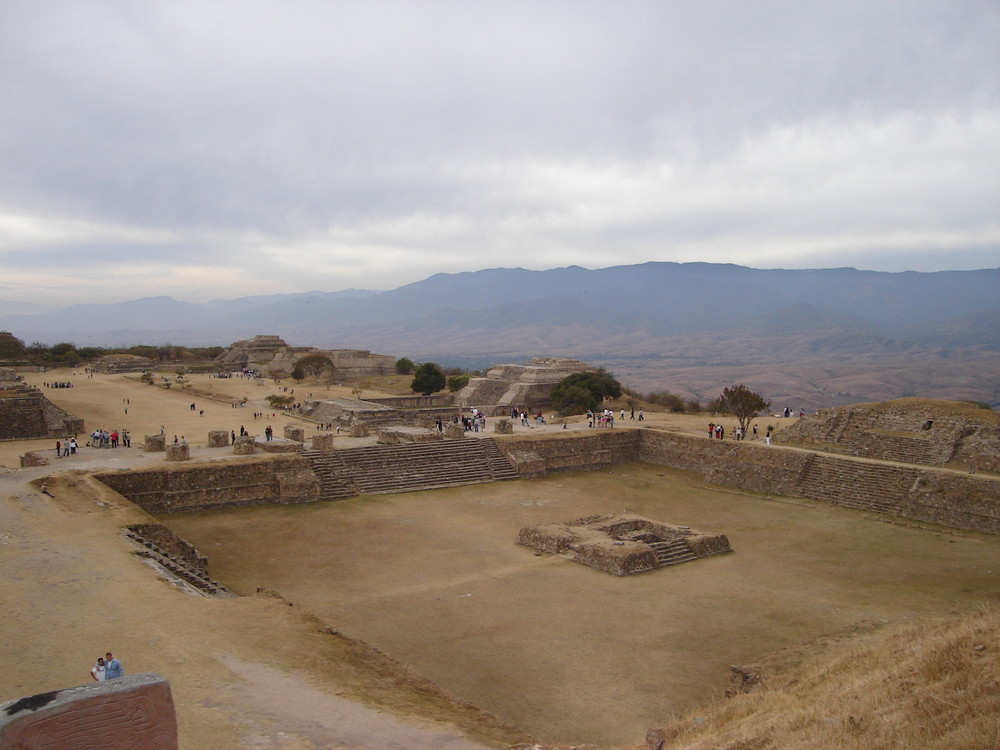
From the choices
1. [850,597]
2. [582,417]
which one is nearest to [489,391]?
[582,417]

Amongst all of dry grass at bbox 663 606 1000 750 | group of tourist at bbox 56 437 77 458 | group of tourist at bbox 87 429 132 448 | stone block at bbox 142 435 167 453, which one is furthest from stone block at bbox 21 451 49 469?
dry grass at bbox 663 606 1000 750

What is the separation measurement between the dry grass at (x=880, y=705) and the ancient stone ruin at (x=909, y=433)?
15819 millimetres

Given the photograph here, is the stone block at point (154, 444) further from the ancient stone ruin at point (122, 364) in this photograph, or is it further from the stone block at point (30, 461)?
the ancient stone ruin at point (122, 364)

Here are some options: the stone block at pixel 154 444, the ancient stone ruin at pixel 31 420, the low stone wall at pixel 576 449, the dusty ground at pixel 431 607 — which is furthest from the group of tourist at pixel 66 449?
the low stone wall at pixel 576 449

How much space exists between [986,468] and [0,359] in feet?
231

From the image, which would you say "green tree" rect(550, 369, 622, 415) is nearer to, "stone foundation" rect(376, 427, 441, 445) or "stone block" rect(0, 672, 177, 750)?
"stone foundation" rect(376, 427, 441, 445)

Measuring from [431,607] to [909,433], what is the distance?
2028 cm

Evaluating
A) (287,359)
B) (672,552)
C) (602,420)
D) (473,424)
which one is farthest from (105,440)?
(287,359)

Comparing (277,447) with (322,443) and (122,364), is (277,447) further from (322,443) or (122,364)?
(122,364)

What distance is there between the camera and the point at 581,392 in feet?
121

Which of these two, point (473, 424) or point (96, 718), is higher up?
point (96, 718)

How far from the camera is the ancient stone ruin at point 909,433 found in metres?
22.7

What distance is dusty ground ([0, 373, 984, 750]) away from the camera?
27.6 ft

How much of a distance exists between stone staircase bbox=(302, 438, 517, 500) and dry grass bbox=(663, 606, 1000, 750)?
1487cm
